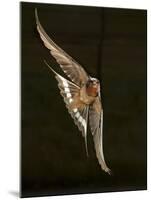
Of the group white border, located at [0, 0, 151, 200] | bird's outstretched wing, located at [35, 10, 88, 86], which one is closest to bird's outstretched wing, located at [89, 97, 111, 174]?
bird's outstretched wing, located at [35, 10, 88, 86]

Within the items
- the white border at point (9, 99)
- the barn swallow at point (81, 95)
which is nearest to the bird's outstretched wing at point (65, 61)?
the barn swallow at point (81, 95)

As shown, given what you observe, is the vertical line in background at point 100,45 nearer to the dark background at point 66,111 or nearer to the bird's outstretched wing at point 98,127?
the dark background at point 66,111

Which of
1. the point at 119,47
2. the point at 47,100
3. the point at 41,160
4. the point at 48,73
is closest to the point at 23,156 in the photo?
the point at 41,160

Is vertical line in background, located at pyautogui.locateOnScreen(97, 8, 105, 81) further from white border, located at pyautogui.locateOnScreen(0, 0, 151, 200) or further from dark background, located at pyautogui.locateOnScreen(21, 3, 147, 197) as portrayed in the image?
white border, located at pyautogui.locateOnScreen(0, 0, 151, 200)

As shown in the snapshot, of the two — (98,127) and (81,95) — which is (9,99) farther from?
(98,127)

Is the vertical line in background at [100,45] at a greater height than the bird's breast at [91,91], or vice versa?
the vertical line in background at [100,45]

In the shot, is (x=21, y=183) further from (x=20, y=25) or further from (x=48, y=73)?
(x=20, y=25)

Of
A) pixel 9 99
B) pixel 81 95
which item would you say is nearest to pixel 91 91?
pixel 81 95
